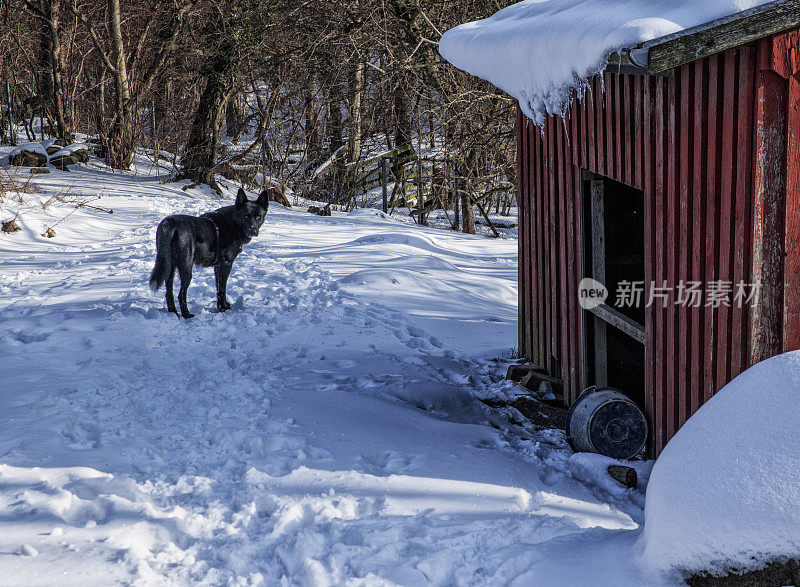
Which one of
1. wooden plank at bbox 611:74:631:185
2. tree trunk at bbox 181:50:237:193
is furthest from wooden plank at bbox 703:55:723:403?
tree trunk at bbox 181:50:237:193

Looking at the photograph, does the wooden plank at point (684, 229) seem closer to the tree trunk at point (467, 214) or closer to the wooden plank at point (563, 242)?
the wooden plank at point (563, 242)

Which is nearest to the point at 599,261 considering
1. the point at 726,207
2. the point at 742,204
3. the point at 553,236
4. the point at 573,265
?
the point at 573,265

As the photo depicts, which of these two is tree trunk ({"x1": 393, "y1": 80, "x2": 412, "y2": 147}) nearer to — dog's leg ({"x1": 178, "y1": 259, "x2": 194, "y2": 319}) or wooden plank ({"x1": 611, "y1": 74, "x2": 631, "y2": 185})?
dog's leg ({"x1": 178, "y1": 259, "x2": 194, "y2": 319})

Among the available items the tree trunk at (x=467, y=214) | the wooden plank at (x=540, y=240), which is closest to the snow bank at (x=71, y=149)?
the tree trunk at (x=467, y=214)

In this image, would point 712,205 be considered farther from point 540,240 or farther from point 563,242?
point 540,240

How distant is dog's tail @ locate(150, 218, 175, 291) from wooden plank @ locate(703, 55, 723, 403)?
201 inches

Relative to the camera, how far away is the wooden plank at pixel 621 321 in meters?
5.47

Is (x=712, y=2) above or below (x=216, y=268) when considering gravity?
above

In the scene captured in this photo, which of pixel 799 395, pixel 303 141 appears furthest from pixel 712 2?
pixel 303 141

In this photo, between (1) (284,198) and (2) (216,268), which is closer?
(2) (216,268)

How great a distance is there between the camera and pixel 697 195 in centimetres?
431

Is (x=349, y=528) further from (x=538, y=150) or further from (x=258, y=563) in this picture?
(x=538, y=150)

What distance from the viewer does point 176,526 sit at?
3881 millimetres

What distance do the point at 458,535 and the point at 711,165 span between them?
231cm
